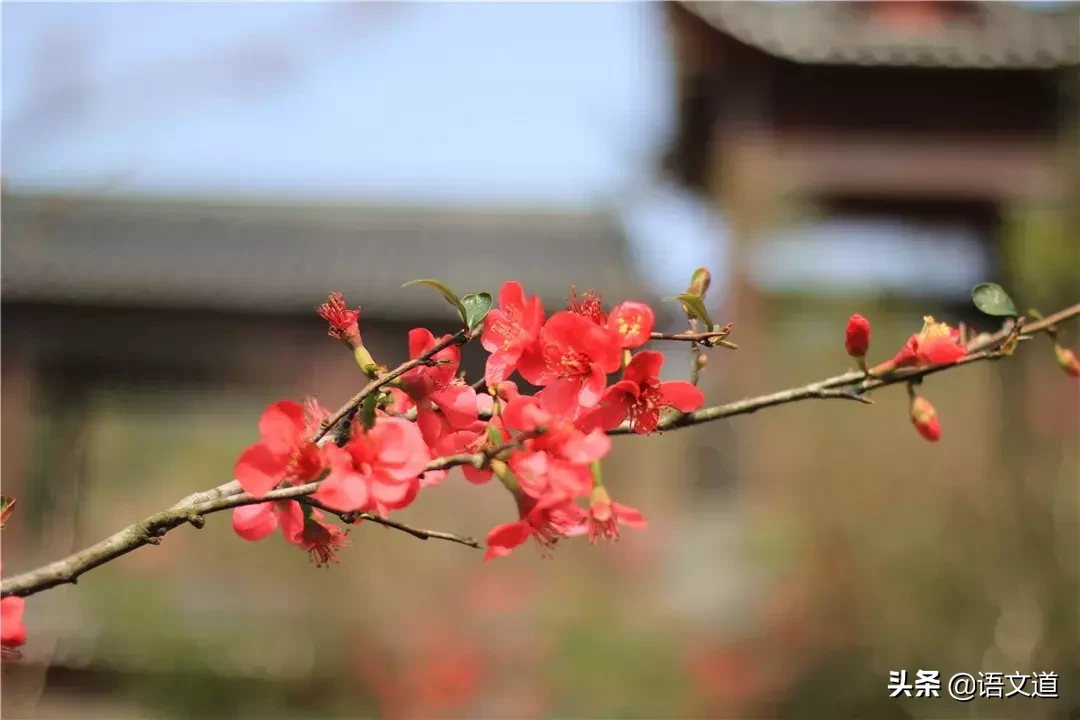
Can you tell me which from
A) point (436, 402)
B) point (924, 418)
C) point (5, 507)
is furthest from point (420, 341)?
point (924, 418)

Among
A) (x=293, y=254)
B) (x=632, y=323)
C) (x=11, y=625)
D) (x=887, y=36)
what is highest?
(x=887, y=36)

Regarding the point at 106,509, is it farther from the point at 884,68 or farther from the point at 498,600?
the point at 884,68

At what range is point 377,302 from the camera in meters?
5.79

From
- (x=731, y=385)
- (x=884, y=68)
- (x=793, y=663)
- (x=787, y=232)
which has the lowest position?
(x=793, y=663)

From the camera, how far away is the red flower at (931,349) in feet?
2.31

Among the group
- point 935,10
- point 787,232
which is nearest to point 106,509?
point 787,232

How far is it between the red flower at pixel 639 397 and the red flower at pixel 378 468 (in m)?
0.12

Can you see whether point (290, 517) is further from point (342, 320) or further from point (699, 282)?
point (699, 282)

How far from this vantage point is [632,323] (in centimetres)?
64

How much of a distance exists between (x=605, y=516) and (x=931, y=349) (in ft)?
0.96

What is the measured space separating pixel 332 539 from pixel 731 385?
4172 millimetres

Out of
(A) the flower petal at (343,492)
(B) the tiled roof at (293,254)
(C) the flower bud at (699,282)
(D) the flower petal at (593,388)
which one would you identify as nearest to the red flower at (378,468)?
(A) the flower petal at (343,492)

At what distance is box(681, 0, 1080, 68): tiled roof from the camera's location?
492 cm

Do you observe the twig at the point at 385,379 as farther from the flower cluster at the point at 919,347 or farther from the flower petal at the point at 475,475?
the flower cluster at the point at 919,347
